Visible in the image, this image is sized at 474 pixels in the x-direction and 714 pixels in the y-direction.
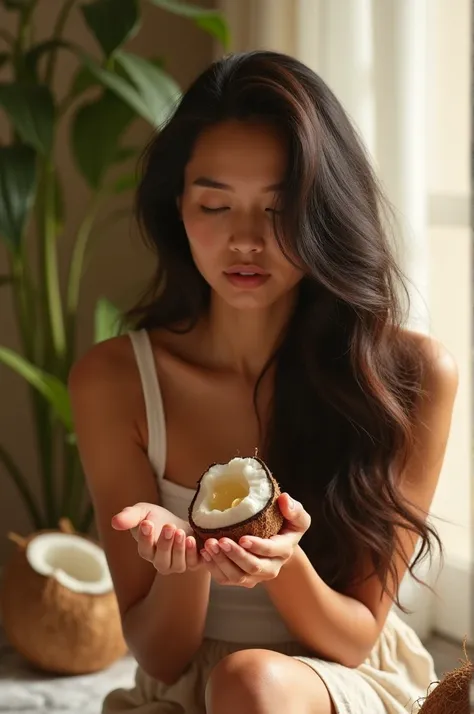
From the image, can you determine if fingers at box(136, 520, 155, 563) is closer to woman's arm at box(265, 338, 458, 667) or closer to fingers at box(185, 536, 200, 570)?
fingers at box(185, 536, 200, 570)

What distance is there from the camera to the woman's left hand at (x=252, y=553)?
3.15ft

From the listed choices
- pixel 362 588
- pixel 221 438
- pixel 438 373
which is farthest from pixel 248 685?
pixel 438 373

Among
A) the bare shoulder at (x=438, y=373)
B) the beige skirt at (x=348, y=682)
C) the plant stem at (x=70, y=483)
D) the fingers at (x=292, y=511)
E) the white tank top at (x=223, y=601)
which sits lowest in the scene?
the plant stem at (x=70, y=483)

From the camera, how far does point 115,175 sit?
2.67m

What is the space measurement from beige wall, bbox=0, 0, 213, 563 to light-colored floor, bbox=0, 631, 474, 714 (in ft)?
2.22

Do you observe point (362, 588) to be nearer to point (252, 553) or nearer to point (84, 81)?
point (252, 553)

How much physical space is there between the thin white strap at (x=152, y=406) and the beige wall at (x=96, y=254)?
1.24m

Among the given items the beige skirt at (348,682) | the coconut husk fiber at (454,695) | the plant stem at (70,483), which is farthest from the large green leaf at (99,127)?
the coconut husk fiber at (454,695)

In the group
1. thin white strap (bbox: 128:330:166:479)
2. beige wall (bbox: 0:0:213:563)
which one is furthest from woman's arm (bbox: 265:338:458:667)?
beige wall (bbox: 0:0:213:563)

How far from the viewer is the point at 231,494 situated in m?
1.06

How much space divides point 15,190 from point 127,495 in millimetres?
801

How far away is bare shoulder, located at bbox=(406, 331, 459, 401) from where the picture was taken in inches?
52.4

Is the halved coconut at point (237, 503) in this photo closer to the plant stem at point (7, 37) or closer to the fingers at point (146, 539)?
the fingers at point (146, 539)

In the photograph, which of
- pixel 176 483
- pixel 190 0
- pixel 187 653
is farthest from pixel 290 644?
pixel 190 0
